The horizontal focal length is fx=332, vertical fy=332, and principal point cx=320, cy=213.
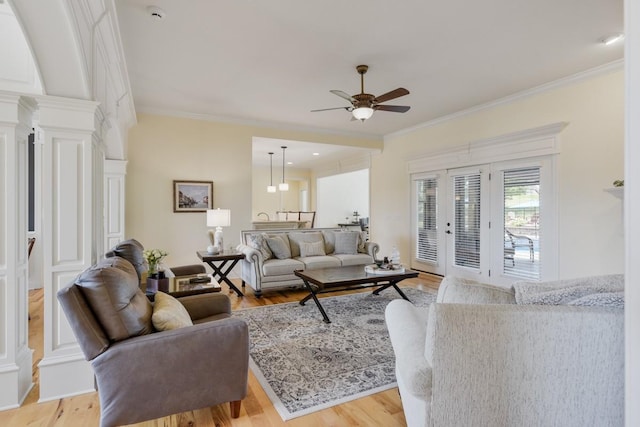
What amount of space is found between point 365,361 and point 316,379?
47cm

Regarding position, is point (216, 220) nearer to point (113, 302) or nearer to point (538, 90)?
point (113, 302)

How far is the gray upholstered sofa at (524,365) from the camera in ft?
4.06

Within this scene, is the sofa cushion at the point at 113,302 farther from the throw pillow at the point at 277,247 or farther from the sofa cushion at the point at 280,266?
the throw pillow at the point at 277,247

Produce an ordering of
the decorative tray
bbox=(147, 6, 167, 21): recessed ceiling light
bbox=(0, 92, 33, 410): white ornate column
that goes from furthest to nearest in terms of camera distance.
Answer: the decorative tray < bbox=(147, 6, 167, 21): recessed ceiling light < bbox=(0, 92, 33, 410): white ornate column

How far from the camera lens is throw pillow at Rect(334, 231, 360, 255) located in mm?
5605

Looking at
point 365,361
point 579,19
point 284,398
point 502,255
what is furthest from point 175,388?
point 502,255

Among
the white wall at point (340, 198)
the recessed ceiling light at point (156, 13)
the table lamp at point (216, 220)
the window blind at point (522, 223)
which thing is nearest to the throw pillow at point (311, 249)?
the table lamp at point (216, 220)

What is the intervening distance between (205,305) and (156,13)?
243 cm

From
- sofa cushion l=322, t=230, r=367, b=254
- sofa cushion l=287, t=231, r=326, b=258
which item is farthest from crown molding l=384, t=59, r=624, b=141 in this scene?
sofa cushion l=287, t=231, r=326, b=258

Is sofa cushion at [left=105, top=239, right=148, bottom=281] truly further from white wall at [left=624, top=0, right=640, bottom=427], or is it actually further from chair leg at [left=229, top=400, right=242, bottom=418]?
white wall at [left=624, top=0, right=640, bottom=427]

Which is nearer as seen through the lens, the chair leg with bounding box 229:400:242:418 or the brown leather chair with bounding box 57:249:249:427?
the brown leather chair with bounding box 57:249:249:427

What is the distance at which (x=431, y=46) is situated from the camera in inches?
131

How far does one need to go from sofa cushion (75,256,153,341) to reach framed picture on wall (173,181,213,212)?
12.9ft

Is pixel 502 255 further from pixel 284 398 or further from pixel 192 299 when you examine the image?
pixel 192 299
